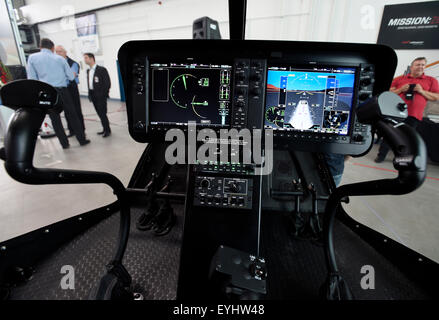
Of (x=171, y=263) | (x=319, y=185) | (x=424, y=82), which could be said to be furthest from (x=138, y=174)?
(x=424, y=82)

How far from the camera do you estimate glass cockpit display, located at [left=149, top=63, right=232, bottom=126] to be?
1.06 meters

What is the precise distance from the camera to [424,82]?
305 centimetres

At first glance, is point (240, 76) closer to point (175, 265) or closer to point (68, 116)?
point (175, 265)

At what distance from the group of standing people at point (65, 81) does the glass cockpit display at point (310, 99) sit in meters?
2.92

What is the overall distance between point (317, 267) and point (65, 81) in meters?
4.25

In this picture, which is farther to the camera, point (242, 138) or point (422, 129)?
point (422, 129)

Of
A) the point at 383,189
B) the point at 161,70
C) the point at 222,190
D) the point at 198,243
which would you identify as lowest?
the point at 198,243

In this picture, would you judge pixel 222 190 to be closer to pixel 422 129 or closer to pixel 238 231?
pixel 238 231

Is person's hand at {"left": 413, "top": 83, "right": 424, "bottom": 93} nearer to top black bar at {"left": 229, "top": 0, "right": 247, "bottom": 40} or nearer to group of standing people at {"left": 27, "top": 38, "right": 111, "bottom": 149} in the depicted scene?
top black bar at {"left": 229, "top": 0, "right": 247, "bottom": 40}

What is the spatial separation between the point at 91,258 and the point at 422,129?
471 cm

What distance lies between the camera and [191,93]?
108cm

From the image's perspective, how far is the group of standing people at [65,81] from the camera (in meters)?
3.31

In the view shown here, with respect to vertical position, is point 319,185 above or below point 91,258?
above
